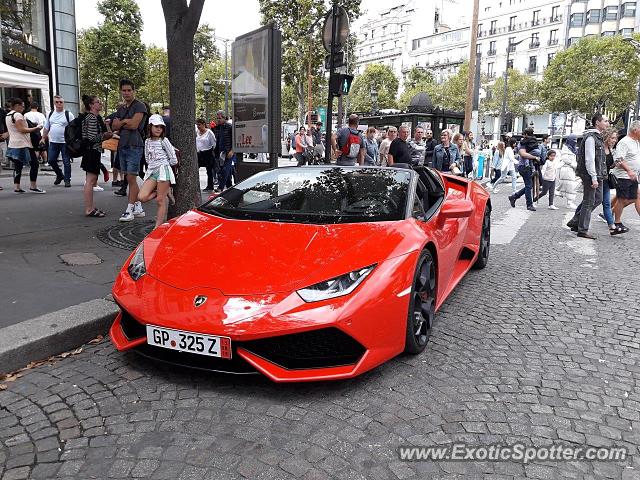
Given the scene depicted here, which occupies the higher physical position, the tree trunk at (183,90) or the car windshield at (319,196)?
the tree trunk at (183,90)

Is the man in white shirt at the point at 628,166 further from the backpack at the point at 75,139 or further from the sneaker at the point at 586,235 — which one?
the backpack at the point at 75,139

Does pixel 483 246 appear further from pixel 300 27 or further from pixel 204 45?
pixel 204 45

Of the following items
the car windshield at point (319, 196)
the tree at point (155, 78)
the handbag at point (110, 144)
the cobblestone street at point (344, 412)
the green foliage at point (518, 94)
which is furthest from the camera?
the green foliage at point (518, 94)

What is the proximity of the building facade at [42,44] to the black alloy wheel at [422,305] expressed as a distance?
15405mm

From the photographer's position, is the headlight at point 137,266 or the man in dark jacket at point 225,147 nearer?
the headlight at point 137,266

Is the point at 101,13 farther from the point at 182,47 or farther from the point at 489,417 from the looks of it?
the point at 489,417

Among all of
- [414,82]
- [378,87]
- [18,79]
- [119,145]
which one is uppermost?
[414,82]

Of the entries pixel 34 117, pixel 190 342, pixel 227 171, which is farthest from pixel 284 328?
pixel 34 117

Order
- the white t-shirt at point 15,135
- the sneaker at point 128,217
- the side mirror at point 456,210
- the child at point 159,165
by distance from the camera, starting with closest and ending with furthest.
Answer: the side mirror at point 456,210 → the child at point 159,165 → the sneaker at point 128,217 → the white t-shirt at point 15,135

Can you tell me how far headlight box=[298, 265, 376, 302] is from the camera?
2764mm

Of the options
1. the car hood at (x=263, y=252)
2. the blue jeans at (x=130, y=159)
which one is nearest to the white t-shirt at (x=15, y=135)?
the blue jeans at (x=130, y=159)

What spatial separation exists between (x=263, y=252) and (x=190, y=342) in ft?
2.38

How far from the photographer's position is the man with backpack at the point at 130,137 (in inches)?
286

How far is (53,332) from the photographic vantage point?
3.38 metres
